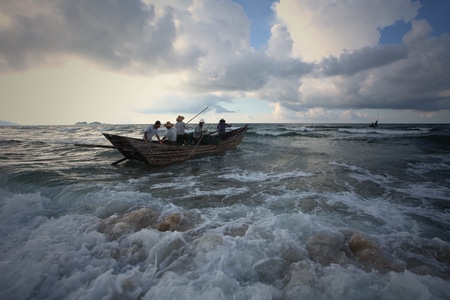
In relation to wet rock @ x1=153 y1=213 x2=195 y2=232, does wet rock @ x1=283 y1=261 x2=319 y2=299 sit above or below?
below

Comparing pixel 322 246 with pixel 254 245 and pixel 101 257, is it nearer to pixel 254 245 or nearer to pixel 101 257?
pixel 254 245

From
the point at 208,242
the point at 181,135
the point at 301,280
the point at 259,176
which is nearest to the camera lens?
the point at 301,280

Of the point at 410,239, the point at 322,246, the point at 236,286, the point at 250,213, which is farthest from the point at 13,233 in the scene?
the point at 410,239

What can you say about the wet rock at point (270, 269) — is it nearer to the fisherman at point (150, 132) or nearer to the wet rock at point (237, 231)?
the wet rock at point (237, 231)

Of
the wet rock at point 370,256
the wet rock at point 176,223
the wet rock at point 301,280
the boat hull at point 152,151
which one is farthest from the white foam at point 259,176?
the wet rock at point 301,280

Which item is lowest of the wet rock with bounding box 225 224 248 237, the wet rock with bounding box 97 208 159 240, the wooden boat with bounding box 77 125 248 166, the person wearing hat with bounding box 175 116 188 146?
the wet rock with bounding box 225 224 248 237

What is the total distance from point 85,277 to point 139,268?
0.68 meters

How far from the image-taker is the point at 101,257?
11.1 feet

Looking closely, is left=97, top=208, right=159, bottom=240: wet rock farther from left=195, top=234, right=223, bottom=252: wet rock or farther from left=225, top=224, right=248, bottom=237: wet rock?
left=225, top=224, right=248, bottom=237: wet rock

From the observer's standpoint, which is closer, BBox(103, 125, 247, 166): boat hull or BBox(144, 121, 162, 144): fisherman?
BBox(103, 125, 247, 166): boat hull

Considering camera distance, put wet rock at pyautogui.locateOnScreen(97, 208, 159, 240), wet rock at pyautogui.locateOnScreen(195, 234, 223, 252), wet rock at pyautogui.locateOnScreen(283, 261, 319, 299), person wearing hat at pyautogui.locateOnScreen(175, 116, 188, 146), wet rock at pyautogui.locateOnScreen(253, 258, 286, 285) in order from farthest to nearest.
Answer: person wearing hat at pyautogui.locateOnScreen(175, 116, 188, 146) → wet rock at pyautogui.locateOnScreen(97, 208, 159, 240) → wet rock at pyautogui.locateOnScreen(195, 234, 223, 252) → wet rock at pyautogui.locateOnScreen(253, 258, 286, 285) → wet rock at pyautogui.locateOnScreen(283, 261, 319, 299)

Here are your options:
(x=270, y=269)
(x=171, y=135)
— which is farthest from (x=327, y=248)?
(x=171, y=135)

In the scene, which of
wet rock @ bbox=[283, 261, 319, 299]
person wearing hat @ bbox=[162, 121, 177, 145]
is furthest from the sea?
person wearing hat @ bbox=[162, 121, 177, 145]

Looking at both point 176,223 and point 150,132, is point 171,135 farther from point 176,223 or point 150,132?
point 176,223
